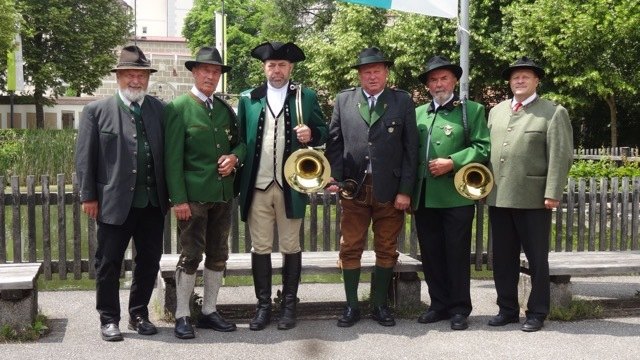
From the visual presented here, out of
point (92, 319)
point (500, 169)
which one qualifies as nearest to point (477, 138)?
point (500, 169)

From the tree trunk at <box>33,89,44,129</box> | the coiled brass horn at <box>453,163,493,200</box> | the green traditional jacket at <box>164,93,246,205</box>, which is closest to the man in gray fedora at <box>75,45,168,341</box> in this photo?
the green traditional jacket at <box>164,93,246,205</box>

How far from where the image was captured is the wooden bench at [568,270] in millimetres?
6996

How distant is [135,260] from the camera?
653cm

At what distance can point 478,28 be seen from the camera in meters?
28.5

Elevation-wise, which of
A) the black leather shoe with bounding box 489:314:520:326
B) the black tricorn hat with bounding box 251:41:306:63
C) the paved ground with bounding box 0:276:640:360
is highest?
the black tricorn hat with bounding box 251:41:306:63

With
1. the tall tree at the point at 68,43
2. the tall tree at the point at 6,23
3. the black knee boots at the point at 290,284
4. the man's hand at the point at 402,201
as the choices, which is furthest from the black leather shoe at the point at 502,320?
the tall tree at the point at 68,43

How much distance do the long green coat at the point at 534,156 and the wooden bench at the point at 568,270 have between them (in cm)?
78

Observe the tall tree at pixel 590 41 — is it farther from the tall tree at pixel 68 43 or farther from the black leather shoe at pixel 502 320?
the tall tree at pixel 68 43

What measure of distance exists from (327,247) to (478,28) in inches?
836

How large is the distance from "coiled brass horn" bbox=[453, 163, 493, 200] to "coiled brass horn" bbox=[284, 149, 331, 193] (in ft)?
3.49

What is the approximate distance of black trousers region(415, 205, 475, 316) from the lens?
6.73 metres

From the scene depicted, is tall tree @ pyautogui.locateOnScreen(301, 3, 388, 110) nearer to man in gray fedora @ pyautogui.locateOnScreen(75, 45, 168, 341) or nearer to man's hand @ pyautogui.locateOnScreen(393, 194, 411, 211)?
man's hand @ pyautogui.locateOnScreen(393, 194, 411, 211)

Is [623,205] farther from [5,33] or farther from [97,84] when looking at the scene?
[97,84]

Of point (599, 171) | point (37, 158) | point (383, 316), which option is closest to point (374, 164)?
point (383, 316)
